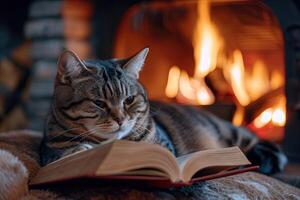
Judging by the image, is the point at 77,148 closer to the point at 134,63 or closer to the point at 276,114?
the point at 134,63

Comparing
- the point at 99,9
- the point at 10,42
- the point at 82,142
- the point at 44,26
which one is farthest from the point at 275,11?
the point at 10,42

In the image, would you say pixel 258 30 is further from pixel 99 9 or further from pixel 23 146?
pixel 23 146

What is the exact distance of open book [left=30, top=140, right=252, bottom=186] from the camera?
73cm

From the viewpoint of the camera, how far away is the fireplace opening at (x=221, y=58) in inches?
80.7

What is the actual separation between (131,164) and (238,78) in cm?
145

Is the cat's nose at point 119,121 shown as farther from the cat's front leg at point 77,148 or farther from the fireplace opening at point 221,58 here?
the fireplace opening at point 221,58

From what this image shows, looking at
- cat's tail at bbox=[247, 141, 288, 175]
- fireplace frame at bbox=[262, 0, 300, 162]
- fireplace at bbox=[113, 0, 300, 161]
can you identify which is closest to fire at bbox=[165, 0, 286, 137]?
fireplace at bbox=[113, 0, 300, 161]

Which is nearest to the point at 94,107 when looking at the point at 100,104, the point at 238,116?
the point at 100,104

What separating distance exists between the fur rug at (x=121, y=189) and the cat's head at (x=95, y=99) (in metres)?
0.12

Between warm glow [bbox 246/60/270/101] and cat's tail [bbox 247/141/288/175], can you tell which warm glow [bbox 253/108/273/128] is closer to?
warm glow [bbox 246/60/270/101]

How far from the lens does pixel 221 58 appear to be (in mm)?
2193

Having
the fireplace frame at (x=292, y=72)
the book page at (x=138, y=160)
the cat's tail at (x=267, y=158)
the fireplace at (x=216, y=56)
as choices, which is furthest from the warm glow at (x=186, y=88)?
the book page at (x=138, y=160)

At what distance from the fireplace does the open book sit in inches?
48.5

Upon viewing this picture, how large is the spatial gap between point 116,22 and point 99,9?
0.09 m
